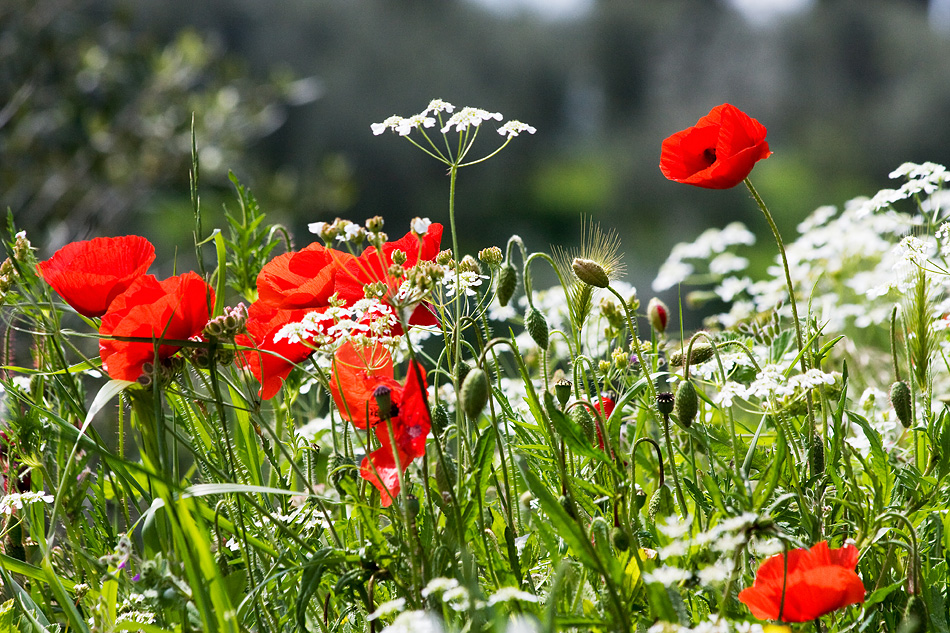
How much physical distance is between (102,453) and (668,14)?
7672mm

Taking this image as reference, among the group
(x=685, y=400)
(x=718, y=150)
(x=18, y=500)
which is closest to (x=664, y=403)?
(x=685, y=400)

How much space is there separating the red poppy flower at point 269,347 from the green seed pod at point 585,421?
0.23 m

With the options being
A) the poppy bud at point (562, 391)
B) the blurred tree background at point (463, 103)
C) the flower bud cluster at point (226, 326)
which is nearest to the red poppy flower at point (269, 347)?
the flower bud cluster at point (226, 326)

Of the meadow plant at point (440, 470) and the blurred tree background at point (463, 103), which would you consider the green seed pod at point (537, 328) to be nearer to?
the meadow plant at point (440, 470)

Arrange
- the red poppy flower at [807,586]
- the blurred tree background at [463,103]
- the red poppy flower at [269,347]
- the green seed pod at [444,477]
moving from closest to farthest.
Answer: the red poppy flower at [807,586]
the green seed pod at [444,477]
the red poppy flower at [269,347]
the blurred tree background at [463,103]

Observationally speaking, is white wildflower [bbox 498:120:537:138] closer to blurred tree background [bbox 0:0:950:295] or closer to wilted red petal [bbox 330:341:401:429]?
wilted red petal [bbox 330:341:401:429]

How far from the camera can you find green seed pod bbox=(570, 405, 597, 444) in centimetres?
65

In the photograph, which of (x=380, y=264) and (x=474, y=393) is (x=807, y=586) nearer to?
(x=474, y=393)

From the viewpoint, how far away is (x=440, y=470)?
0.61 m

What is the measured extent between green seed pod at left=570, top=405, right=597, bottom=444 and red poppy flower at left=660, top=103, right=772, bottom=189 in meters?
0.23

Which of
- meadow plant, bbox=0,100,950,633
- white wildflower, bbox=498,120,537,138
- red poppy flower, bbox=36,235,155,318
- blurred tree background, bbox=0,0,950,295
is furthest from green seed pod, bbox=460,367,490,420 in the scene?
blurred tree background, bbox=0,0,950,295

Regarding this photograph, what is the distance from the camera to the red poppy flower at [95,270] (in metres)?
0.66

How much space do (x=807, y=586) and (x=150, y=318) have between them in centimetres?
48

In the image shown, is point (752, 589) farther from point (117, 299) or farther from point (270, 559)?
point (117, 299)
